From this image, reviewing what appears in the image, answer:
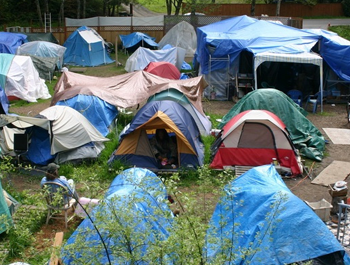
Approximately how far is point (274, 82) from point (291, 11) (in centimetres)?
2383

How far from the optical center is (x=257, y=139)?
37.6 feet

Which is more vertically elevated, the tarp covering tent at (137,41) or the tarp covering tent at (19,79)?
the tarp covering tent at (137,41)

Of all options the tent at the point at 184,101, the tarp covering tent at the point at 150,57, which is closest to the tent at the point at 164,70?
the tarp covering tent at the point at 150,57

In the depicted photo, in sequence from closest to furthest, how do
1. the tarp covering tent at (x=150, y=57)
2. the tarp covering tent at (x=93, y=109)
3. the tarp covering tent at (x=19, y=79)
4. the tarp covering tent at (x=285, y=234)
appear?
the tarp covering tent at (x=285, y=234) < the tarp covering tent at (x=93, y=109) < the tarp covering tent at (x=19, y=79) < the tarp covering tent at (x=150, y=57)

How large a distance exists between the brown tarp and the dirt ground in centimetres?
232

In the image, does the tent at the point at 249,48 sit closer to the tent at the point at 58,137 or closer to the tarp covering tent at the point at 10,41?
the tent at the point at 58,137

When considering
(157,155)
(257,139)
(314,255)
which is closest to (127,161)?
(157,155)

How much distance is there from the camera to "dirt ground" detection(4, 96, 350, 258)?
8.75 metres

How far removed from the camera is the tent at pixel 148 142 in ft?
36.3

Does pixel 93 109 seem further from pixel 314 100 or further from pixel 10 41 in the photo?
pixel 10 41

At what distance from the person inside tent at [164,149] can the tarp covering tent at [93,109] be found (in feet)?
6.98

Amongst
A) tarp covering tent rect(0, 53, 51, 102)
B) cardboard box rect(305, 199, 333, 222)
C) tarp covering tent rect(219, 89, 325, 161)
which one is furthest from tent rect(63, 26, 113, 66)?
cardboard box rect(305, 199, 333, 222)

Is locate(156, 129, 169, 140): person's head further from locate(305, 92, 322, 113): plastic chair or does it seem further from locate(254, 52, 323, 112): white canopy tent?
locate(305, 92, 322, 113): plastic chair

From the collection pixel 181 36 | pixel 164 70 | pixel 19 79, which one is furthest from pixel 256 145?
pixel 181 36
